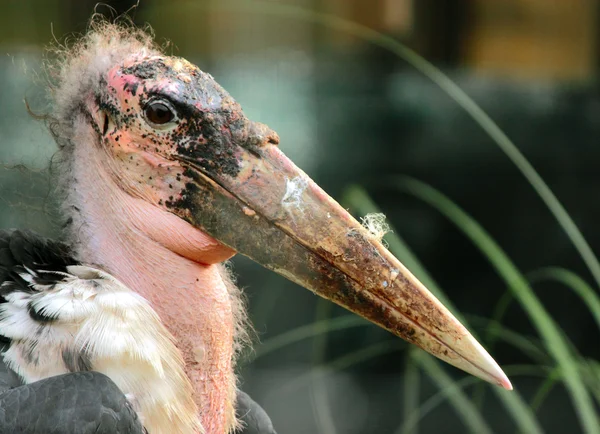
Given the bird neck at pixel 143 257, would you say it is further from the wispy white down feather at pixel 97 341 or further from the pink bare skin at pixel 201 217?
the wispy white down feather at pixel 97 341

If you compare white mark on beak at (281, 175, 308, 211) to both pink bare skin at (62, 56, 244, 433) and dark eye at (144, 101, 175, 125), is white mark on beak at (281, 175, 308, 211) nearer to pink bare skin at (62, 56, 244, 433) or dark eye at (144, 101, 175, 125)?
pink bare skin at (62, 56, 244, 433)

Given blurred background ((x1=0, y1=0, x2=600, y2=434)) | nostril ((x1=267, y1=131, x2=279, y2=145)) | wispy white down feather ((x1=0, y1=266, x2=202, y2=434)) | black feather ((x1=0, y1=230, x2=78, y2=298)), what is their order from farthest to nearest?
blurred background ((x1=0, y1=0, x2=600, y2=434)), nostril ((x1=267, y1=131, x2=279, y2=145)), black feather ((x1=0, y1=230, x2=78, y2=298)), wispy white down feather ((x1=0, y1=266, x2=202, y2=434))

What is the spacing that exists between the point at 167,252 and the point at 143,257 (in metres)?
0.06

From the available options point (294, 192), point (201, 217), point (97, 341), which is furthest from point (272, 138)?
point (97, 341)

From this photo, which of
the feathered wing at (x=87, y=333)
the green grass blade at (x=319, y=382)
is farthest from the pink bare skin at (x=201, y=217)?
the green grass blade at (x=319, y=382)

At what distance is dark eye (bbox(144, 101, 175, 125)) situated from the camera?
221cm

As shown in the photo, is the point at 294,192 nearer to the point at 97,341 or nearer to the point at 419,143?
the point at 97,341

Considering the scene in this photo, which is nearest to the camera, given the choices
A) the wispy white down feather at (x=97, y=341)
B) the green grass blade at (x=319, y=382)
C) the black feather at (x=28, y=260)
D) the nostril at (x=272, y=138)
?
the wispy white down feather at (x=97, y=341)

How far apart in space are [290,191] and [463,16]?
441 centimetres

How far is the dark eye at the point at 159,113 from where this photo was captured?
221 centimetres

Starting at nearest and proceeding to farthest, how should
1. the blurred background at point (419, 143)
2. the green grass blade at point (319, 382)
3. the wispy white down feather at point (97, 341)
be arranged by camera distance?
1. the wispy white down feather at point (97, 341)
2. the green grass blade at point (319, 382)
3. the blurred background at point (419, 143)

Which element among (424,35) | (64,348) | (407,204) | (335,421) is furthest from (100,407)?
(424,35)

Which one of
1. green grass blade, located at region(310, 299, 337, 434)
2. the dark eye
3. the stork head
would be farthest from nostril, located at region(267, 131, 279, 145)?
green grass blade, located at region(310, 299, 337, 434)

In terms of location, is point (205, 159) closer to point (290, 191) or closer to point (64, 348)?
point (290, 191)
